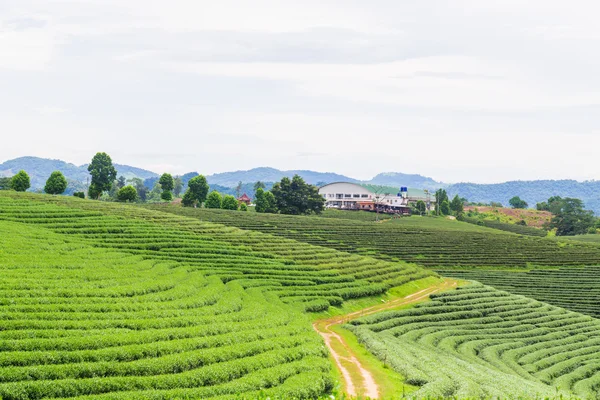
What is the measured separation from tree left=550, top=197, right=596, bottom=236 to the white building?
145 feet

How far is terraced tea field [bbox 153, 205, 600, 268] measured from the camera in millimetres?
91188

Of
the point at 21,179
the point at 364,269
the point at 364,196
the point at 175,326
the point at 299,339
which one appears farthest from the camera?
the point at 364,196

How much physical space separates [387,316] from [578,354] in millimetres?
14891

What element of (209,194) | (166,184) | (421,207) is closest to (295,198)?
(209,194)

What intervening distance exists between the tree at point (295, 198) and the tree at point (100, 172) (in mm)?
35624

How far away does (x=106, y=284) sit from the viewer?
36.5 m

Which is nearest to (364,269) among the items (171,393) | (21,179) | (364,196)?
(171,393)

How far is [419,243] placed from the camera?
3898 inches

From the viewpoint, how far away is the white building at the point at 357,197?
186 m

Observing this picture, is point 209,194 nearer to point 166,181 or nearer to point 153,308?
point 166,181

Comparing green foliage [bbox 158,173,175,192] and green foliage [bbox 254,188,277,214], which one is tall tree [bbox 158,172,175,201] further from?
green foliage [bbox 254,188,277,214]

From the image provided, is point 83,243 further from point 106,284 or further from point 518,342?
point 518,342

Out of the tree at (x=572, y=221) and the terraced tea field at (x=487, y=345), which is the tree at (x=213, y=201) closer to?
the terraced tea field at (x=487, y=345)

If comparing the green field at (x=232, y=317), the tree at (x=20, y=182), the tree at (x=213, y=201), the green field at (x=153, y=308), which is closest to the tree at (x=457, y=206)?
the tree at (x=213, y=201)
